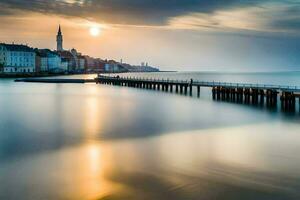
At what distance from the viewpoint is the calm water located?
1498cm

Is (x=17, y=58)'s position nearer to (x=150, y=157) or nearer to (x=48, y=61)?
(x=48, y=61)

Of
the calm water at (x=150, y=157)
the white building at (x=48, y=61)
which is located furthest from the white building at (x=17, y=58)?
the calm water at (x=150, y=157)

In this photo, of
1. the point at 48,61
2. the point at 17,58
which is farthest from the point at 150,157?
the point at 48,61

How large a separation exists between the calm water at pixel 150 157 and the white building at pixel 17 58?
10595cm

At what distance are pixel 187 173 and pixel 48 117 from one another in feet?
76.0

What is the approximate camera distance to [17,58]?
14162 centimetres

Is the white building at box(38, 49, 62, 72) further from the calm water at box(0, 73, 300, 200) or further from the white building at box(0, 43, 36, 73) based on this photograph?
the calm water at box(0, 73, 300, 200)

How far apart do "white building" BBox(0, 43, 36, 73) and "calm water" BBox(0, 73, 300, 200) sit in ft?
348

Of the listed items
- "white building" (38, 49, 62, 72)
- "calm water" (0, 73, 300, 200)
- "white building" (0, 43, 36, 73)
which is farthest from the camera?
"white building" (38, 49, 62, 72)

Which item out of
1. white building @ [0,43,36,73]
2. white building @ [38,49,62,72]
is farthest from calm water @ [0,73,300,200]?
white building @ [38,49,62,72]

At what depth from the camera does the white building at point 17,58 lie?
137 metres

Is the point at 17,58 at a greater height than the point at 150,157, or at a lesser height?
greater

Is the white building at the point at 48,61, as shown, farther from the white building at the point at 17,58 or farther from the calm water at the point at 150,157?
the calm water at the point at 150,157

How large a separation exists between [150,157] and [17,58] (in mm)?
131333
